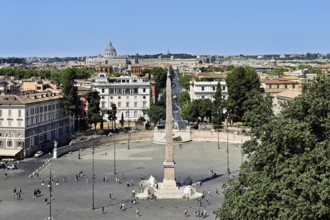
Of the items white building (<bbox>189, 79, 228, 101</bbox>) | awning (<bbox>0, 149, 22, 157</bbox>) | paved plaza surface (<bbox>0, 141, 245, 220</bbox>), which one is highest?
white building (<bbox>189, 79, 228, 101</bbox>)

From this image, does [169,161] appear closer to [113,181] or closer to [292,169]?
[113,181]

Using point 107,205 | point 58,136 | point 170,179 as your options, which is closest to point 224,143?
point 58,136

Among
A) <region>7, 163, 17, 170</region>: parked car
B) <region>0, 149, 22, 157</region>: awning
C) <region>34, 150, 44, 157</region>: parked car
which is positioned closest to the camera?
<region>7, 163, 17, 170</region>: parked car

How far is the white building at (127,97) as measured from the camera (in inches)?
4001

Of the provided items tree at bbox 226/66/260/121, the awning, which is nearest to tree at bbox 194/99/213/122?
tree at bbox 226/66/260/121

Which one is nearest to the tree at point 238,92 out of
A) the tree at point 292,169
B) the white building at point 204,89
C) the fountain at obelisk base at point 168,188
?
the white building at point 204,89

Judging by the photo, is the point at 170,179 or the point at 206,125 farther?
the point at 206,125

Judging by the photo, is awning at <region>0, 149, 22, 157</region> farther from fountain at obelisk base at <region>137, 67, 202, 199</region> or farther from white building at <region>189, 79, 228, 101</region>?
white building at <region>189, 79, 228, 101</region>

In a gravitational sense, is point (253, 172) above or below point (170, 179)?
above

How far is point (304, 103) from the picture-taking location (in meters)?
25.2

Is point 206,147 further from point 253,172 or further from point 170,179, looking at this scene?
point 253,172

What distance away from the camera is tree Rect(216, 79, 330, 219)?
22031 millimetres

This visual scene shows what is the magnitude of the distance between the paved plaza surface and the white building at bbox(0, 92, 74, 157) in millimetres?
3001

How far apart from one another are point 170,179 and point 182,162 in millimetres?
14065
